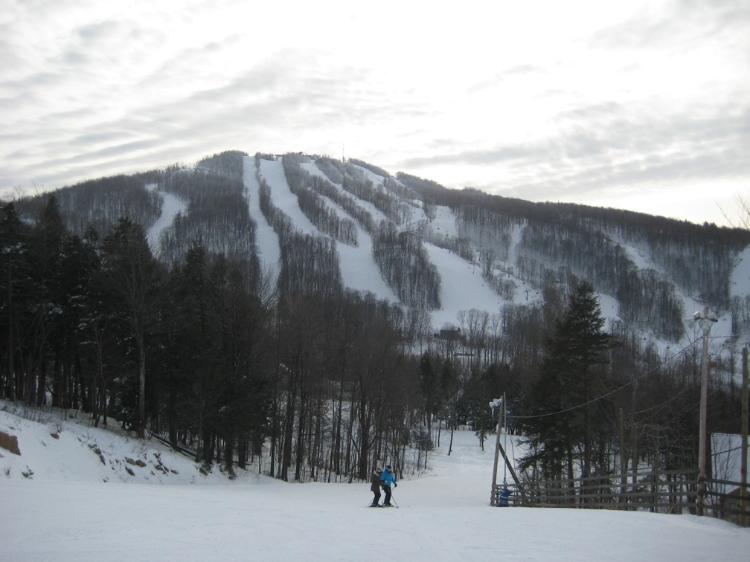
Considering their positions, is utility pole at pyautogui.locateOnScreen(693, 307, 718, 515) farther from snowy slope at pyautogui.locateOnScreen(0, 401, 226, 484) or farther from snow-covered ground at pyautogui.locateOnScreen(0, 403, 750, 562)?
snowy slope at pyautogui.locateOnScreen(0, 401, 226, 484)

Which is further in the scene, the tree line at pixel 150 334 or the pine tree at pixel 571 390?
the tree line at pixel 150 334

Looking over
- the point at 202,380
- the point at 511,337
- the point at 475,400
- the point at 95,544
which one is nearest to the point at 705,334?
the point at 95,544

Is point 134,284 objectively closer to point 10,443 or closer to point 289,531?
point 10,443

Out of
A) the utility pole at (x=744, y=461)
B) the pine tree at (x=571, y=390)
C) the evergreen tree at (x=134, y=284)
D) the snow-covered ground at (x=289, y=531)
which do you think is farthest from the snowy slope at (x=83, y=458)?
the utility pole at (x=744, y=461)

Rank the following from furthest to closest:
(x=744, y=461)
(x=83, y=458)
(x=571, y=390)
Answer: (x=571, y=390)
(x=83, y=458)
(x=744, y=461)

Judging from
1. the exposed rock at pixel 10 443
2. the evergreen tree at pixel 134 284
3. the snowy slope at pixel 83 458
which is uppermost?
the evergreen tree at pixel 134 284

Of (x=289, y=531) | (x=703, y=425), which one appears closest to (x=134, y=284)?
(x=289, y=531)

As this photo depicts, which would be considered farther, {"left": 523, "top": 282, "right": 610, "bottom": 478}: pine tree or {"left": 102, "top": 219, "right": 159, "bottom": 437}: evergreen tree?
{"left": 523, "top": 282, "right": 610, "bottom": 478}: pine tree

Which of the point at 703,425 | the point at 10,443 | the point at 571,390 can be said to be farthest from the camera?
the point at 571,390

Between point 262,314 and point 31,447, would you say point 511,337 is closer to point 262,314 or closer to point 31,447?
point 262,314

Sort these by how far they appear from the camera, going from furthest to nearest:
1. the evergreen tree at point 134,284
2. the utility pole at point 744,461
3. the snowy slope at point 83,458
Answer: the evergreen tree at point 134,284
the snowy slope at point 83,458
the utility pole at point 744,461

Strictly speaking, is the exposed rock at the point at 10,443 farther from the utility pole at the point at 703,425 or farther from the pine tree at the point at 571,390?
the pine tree at the point at 571,390

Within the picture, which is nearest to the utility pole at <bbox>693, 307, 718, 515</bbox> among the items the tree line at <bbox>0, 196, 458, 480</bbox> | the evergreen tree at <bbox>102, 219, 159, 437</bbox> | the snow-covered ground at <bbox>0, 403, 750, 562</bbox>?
the snow-covered ground at <bbox>0, 403, 750, 562</bbox>

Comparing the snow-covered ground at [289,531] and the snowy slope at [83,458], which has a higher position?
the snow-covered ground at [289,531]
